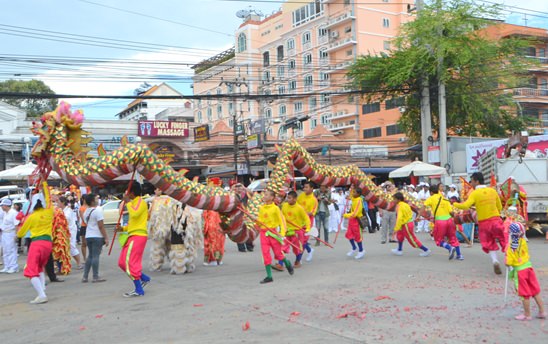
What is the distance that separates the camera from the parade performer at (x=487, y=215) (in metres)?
9.31

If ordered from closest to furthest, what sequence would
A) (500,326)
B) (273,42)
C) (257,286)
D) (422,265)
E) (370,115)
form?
(500,326) → (257,286) → (422,265) → (370,115) → (273,42)

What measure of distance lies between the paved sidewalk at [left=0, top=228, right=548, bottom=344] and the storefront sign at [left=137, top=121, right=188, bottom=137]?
27.6 meters

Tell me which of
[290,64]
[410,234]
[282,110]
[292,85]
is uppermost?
[290,64]

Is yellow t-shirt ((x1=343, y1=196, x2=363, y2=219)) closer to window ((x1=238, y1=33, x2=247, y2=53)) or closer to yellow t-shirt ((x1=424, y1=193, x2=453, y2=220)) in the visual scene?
yellow t-shirt ((x1=424, y1=193, x2=453, y2=220))

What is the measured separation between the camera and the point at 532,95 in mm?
41781

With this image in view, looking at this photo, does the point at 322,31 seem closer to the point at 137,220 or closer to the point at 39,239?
the point at 137,220

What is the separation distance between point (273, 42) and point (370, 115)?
16443 mm

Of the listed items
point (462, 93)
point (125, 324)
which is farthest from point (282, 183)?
point (462, 93)

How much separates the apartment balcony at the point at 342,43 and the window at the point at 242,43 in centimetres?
1298

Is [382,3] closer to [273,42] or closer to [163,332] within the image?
[273,42]

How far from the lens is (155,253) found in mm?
11008

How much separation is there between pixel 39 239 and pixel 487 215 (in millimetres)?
7441

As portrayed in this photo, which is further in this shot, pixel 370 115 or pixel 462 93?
pixel 370 115

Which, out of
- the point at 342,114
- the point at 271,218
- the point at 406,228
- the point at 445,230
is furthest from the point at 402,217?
the point at 342,114
